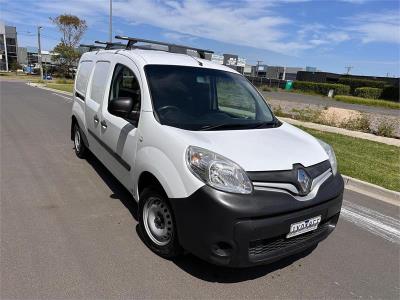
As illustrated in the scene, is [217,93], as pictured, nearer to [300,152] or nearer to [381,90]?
[300,152]

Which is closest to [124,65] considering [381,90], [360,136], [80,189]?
[80,189]

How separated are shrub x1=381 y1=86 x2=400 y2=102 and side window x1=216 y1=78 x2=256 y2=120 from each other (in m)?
42.1

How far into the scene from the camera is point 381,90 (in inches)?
1660

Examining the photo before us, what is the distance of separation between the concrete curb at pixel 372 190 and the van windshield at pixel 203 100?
9.14 ft

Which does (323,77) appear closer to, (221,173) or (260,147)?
(260,147)

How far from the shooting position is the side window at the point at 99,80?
508cm

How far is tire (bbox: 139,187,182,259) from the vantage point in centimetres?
331

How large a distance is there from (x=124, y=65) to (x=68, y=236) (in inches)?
85.0

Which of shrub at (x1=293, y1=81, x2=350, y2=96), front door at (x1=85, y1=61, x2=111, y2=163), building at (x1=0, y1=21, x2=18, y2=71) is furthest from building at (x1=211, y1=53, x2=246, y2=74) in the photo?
building at (x1=0, y1=21, x2=18, y2=71)

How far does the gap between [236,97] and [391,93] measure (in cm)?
4303

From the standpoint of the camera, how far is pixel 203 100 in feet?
13.7

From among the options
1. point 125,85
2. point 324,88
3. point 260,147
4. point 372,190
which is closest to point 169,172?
point 260,147

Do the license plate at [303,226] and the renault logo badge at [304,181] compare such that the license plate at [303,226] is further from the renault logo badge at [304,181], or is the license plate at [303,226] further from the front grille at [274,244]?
the renault logo badge at [304,181]

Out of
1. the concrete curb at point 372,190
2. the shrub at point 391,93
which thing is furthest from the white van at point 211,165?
the shrub at point 391,93
